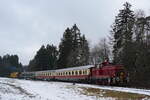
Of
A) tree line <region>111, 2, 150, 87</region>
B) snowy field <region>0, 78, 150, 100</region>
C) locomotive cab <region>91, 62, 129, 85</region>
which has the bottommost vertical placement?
snowy field <region>0, 78, 150, 100</region>

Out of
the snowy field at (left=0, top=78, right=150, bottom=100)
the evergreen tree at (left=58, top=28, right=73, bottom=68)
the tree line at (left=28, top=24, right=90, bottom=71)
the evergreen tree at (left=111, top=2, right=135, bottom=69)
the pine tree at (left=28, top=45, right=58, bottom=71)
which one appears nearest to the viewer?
the snowy field at (left=0, top=78, right=150, bottom=100)

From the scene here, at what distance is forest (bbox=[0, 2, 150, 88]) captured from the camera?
51.9 m

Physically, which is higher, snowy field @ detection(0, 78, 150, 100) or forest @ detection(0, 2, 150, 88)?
forest @ detection(0, 2, 150, 88)

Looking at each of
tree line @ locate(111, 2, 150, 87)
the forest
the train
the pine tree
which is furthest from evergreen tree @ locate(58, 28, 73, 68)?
the train

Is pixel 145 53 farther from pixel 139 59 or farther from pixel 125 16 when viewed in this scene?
pixel 125 16

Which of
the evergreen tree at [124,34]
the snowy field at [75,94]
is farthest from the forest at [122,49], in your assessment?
the snowy field at [75,94]

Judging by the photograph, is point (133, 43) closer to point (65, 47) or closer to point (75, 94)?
point (75, 94)

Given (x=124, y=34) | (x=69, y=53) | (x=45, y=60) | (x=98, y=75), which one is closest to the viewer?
(x=98, y=75)

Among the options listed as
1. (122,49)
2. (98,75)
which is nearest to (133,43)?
(122,49)

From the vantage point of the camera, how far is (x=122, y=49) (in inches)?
2495

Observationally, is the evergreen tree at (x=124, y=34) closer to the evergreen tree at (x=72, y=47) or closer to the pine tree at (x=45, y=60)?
the evergreen tree at (x=72, y=47)

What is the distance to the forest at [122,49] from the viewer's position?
170 feet

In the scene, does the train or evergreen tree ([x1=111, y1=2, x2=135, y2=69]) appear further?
evergreen tree ([x1=111, y1=2, x2=135, y2=69])

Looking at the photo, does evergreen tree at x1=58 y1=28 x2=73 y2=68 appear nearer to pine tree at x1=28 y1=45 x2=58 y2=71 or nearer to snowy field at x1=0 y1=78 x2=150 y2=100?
Answer: pine tree at x1=28 y1=45 x2=58 y2=71
